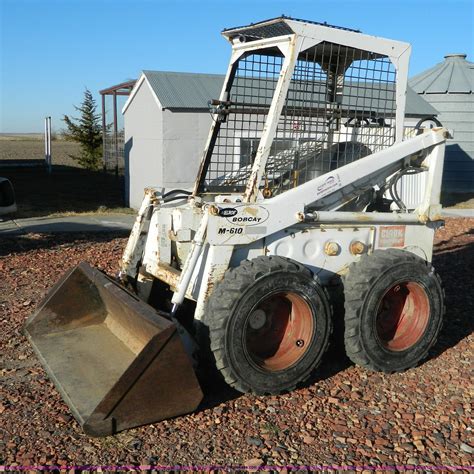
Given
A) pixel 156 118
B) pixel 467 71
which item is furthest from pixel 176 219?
pixel 467 71

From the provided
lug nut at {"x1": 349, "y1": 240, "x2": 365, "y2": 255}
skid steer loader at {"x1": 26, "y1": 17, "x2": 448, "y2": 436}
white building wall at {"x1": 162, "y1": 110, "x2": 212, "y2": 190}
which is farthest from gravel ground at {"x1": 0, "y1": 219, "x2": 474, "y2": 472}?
white building wall at {"x1": 162, "y1": 110, "x2": 212, "y2": 190}

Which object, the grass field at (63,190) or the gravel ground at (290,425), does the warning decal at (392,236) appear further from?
the grass field at (63,190)

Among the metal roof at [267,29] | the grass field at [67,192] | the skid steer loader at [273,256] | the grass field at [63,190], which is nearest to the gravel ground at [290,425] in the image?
the skid steer loader at [273,256]

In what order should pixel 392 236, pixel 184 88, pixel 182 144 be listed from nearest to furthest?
1. pixel 392 236
2. pixel 182 144
3. pixel 184 88

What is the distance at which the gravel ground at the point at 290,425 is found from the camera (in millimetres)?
3742

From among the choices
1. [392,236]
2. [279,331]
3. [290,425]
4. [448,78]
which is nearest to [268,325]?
[279,331]

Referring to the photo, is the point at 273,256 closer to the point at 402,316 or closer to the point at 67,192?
the point at 402,316

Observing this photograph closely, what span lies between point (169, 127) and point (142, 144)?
4.97 ft

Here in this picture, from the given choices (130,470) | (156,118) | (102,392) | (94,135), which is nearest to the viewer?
(130,470)

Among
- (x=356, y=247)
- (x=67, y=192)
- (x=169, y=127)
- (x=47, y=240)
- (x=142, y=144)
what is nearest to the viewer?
(x=356, y=247)

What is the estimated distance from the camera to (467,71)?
19.6 metres

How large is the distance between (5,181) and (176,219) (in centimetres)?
516

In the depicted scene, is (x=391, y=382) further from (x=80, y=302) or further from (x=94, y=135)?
(x=94, y=135)

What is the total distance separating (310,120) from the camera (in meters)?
5.15
